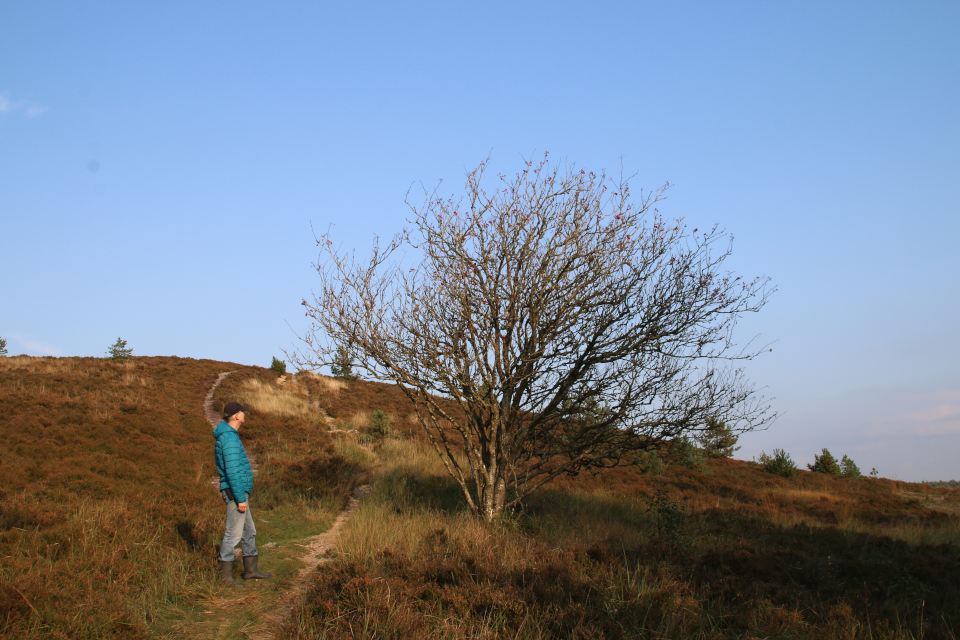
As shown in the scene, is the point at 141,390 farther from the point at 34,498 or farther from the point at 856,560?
the point at 856,560

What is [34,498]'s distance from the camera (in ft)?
26.4

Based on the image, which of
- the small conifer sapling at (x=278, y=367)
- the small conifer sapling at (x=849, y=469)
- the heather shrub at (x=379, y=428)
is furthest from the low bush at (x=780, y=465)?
the small conifer sapling at (x=278, y=367)

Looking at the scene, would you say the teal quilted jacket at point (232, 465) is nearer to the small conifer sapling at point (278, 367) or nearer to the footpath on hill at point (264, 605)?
the footpath on hill at point (264, 605)

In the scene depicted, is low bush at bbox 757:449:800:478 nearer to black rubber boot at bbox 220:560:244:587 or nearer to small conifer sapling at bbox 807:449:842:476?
small conifer sapling at bbox 807:449:842:476

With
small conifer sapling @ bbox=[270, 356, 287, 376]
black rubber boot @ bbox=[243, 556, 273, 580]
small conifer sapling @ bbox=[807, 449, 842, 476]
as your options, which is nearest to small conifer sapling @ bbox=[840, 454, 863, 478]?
small conifer sapling @ bbox=[807, 449, 842, 476]

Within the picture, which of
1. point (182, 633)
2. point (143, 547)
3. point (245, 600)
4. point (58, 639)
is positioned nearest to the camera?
→ point (58, 639)

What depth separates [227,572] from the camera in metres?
6.18

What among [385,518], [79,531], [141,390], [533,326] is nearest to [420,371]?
[533,326]

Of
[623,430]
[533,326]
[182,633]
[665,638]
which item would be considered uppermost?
[533,326]

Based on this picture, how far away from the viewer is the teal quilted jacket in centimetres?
606

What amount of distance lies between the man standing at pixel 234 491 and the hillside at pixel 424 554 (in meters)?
0.32

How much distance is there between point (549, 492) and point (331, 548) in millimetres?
6189

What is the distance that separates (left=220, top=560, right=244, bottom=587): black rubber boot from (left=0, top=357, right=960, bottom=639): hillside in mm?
128

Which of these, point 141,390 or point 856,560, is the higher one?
point 141,390
